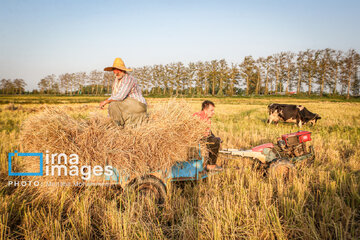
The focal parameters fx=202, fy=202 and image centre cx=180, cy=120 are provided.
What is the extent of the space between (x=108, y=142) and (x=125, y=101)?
1237 millimetres

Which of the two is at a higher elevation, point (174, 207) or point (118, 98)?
point (118, 98)

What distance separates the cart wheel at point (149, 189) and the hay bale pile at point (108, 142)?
0.40ft

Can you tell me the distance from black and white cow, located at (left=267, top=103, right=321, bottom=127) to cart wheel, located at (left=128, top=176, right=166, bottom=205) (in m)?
9.42

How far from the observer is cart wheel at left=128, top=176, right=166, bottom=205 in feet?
8.58

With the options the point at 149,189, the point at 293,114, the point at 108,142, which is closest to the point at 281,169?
the point at 149,189

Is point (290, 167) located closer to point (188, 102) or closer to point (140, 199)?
point (188, 102)

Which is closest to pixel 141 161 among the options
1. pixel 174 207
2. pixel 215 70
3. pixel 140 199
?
pixel 140 199

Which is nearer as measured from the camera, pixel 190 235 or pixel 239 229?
pixel 190 235

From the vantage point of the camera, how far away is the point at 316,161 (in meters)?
4.70

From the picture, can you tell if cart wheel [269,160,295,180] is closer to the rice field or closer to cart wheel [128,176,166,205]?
the rice field

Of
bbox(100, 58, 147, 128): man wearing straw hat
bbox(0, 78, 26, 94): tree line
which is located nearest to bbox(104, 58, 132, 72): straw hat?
bbox(100, 58, 147, 128): man wearing straw hat

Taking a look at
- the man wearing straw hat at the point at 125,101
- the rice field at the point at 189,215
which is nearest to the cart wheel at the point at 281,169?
the rice field at the point at 189,215

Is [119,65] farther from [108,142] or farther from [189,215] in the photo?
[189,215]

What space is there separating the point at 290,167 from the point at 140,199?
2.70 metres
